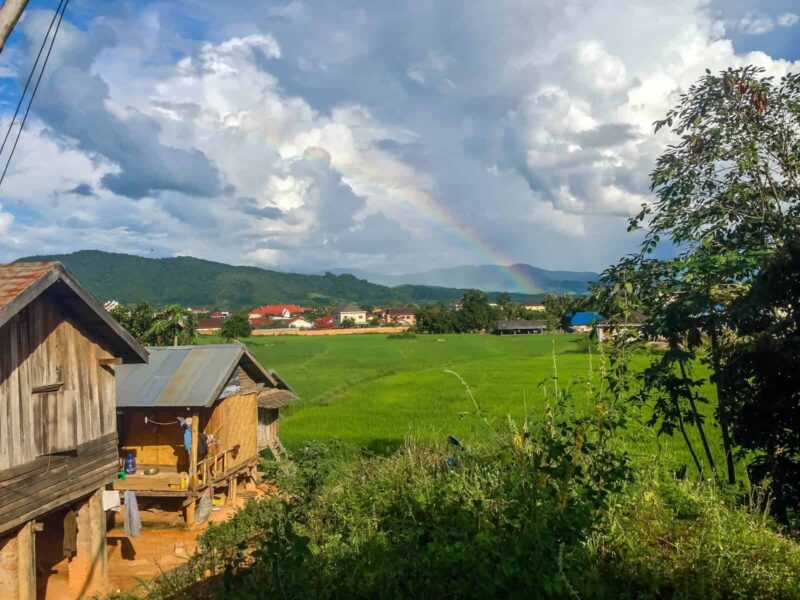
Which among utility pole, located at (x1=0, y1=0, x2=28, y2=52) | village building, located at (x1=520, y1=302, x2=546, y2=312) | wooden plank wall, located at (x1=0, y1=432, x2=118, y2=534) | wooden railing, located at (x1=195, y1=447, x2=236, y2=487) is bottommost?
wooden railing, located at (x1=195, y1=447, x2=236, y2=487)

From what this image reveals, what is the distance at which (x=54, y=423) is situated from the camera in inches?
346

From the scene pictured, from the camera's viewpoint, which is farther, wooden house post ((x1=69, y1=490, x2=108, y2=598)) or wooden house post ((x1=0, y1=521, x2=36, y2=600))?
wooden house post ((x1=69, y1=490, x2=108, y2=598))

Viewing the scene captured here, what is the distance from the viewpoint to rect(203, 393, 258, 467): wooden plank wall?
Result: 15.2m

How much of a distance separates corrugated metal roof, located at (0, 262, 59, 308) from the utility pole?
13.3 feet

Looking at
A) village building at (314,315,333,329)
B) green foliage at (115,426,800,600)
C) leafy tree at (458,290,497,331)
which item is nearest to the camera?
green foliage at (115,426,800,600)

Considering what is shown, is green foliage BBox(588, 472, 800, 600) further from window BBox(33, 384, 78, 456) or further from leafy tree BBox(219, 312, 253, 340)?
leafy tree BBox(219, 312, 253, 340)

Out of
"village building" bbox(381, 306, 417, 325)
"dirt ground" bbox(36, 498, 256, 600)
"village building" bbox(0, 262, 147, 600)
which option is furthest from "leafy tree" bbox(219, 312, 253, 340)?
"village building" bbox(0, 262, 147, 600)

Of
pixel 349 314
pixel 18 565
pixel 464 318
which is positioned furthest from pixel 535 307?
pixel 18 565

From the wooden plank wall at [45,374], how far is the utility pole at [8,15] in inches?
199

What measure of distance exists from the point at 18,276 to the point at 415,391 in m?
25.1

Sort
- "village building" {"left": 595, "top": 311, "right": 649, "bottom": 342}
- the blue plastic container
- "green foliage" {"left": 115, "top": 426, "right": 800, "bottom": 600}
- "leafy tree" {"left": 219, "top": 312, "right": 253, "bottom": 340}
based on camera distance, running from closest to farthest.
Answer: "green foliage" {"left": 115, "top": 426, "right": 800, "bottom": 600} < "village building" {"left": 595, "top": 311, "right": 649, "bottom": 342} < the blue plastic container < "leafy tree" {"left": 219, "top": 312, "right": 253, "bottom": 340}

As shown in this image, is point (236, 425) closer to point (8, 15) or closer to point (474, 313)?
point (8, 15)

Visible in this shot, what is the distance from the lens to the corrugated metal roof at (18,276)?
7.23 metres

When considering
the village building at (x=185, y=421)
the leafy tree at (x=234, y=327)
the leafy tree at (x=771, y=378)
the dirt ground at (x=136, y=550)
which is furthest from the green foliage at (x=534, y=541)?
the leafy tree at (x=234, y=327)
